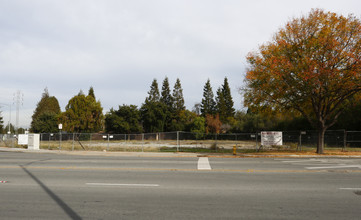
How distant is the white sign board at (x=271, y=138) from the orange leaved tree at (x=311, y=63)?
9.50 ft

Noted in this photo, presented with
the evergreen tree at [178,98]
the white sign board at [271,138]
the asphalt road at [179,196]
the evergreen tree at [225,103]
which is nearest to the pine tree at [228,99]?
the evergreen tree at [225,103]

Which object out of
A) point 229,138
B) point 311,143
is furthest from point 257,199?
point 229,138

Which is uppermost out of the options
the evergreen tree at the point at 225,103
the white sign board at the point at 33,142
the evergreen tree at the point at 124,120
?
the evergreen tree at the point at 225,103

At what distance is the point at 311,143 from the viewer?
28188 millimetres

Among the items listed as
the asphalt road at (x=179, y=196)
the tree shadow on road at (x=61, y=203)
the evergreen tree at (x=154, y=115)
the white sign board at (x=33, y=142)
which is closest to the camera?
the tree shadow on road at (x=61, y=203)

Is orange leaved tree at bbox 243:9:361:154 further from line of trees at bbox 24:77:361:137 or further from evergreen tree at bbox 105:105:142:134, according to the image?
evergreen tree at bbox 105:105:142:134

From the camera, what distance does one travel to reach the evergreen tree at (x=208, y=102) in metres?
87.2

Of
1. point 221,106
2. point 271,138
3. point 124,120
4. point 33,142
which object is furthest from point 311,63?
point 221,106

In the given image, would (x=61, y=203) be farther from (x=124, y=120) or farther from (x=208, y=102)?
(x=208, y=102)

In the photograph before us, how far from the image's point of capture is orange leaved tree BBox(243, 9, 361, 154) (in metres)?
20.9

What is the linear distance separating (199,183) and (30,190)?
16.6 ft

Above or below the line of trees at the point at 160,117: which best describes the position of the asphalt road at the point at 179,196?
below

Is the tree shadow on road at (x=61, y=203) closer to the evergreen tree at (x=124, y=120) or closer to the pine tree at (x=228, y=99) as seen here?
the evergreen tree at (x=124, y=120)

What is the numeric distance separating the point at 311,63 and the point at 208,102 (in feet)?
222
